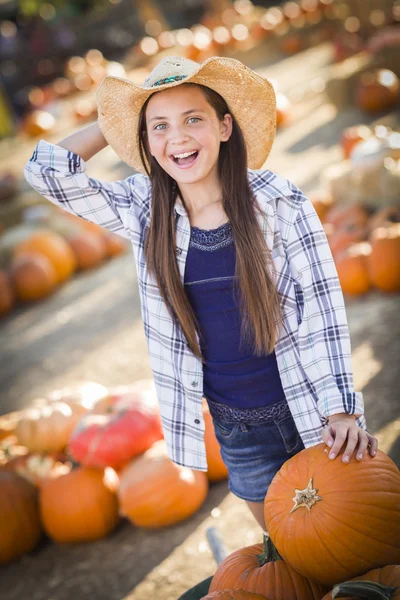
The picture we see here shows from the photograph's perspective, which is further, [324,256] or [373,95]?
[373,95]

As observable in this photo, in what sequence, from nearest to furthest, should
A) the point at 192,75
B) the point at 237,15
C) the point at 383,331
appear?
the point at 192,75
the point at 383,331
the point at 237,15

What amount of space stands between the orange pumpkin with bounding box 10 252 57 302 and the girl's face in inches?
210

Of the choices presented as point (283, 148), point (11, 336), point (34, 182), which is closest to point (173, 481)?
point (34, 182)

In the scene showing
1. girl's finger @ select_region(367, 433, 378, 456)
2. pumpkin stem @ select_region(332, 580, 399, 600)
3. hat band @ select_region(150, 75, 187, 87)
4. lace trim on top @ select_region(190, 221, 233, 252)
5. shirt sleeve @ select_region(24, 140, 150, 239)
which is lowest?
pumpkin stem @ select_region(332, 580, 399, 600)

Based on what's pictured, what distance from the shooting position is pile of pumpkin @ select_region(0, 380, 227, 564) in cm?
337

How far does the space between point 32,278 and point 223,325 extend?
211 inches

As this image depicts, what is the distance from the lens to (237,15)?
18.4 metres

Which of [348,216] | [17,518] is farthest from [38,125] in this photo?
[17,518]

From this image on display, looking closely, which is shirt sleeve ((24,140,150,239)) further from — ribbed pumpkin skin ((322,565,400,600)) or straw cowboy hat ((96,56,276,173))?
ribbed pumpkin skin ((322,565,400,600))

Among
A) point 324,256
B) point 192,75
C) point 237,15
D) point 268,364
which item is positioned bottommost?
point 268,364

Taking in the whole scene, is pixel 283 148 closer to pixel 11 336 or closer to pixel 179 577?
pixel 11 336

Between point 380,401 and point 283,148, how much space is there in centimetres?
602

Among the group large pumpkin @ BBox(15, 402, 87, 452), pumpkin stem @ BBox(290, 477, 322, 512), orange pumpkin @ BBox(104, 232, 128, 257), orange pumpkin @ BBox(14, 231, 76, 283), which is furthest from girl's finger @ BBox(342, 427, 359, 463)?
orange pumpkin @ BBox(104, 232, 128, 257)

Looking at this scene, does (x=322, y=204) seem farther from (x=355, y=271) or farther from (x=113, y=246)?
(x=113, y=246)
